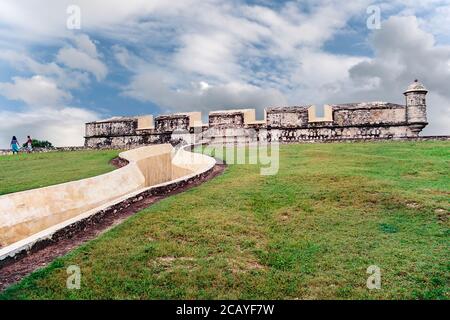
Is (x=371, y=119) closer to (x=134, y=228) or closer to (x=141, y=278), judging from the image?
(x=134, y=228)

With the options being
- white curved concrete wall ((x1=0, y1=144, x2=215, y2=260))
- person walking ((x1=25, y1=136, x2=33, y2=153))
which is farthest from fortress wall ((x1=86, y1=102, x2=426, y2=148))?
white curved concrete wall ((x1=0, y1=144, x2=215, y2=260))

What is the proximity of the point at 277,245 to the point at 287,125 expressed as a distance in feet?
56.6

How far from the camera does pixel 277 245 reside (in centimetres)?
683

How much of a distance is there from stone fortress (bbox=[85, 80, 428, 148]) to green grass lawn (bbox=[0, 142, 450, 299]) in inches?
445

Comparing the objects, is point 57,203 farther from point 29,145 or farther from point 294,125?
point 29,145

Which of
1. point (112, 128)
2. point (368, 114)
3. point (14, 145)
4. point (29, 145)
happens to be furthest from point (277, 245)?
point (29, 145)

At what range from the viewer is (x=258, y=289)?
5.26m

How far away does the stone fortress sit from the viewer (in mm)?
21609

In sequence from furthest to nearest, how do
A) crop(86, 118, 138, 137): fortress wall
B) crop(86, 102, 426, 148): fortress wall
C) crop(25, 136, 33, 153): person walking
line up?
crop(86, 118, 138, 137): fortress wall, crop(25, 136, 33, 153): person walking, crop(86, 102, 426, 148): fortress wall

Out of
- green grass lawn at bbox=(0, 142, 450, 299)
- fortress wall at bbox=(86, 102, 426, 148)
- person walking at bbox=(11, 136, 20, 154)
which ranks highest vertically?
fortress wall at bbox=(86, 102, 426, 148)

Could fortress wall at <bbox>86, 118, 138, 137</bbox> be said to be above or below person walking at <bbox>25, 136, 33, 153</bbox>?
above

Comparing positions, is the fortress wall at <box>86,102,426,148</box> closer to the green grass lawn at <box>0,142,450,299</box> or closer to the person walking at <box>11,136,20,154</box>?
the person walking at <box>11,136,20,154</box>

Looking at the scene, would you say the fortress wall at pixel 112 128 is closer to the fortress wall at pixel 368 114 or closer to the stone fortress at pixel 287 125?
the stone fortress at pixel 287 125

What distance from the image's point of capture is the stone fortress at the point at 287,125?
21.6 meters
